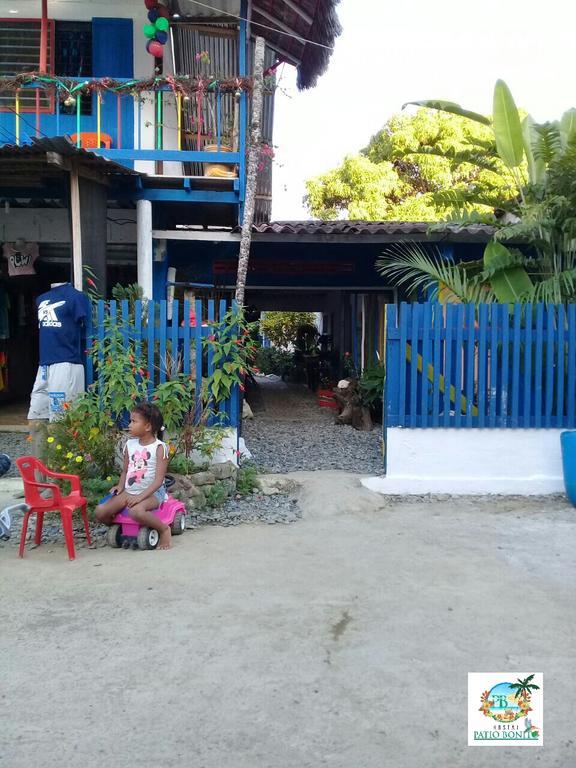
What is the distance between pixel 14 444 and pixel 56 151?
3.86 m

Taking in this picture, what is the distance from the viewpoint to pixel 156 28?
935 cm

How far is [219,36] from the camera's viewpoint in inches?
400

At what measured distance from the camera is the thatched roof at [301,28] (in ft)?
31.9

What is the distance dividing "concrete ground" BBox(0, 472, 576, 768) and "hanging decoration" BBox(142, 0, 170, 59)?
6.35 m

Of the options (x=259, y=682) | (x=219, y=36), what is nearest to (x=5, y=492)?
(x=259, y=682)

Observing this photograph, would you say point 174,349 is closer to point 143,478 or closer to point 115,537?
point 143,478

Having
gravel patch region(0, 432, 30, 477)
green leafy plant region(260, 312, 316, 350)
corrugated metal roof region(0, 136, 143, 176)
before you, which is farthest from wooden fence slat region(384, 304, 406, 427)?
green leafy plant region(260, 312, 316, 350)

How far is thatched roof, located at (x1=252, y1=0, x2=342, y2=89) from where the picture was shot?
972 centimetres

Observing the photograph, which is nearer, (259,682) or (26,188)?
(259,682)

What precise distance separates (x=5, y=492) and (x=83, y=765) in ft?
15.8

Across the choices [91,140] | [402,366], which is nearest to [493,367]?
[402,366]

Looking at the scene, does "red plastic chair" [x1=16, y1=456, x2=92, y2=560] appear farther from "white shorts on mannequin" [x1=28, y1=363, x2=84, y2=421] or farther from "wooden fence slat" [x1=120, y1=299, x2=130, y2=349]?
"wooden fence slat" [x1=120, y1=299, x2=130, y2=349]

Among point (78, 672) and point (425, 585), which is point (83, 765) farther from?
point (425, 585)

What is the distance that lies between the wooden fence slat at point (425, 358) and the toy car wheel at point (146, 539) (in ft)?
9.79
